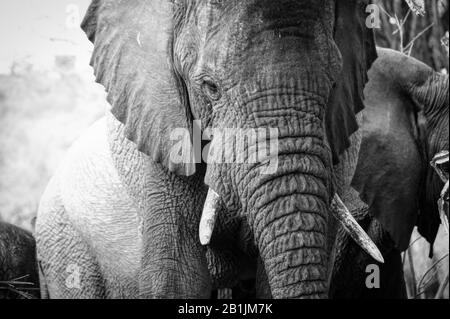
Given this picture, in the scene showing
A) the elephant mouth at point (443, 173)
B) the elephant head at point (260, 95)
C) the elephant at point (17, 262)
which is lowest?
the elephant at point (17, 262)

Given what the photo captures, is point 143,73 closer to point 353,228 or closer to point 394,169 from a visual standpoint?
point 353,228

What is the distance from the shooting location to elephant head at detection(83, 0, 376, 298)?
12.7 ft

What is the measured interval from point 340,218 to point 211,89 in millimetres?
639

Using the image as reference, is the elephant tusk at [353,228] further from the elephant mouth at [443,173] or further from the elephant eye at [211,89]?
the elephant mouth at [443,173]

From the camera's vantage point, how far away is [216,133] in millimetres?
4121

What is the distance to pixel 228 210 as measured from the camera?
4305 millimetres

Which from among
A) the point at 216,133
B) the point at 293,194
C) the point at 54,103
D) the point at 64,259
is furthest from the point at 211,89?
the point at 54,103

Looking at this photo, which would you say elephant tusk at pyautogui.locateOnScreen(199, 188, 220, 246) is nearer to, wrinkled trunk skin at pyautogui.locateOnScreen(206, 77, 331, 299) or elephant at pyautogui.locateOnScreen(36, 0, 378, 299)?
elephant at pyautogui.locateOnScreen(36, 0, 378, 299)

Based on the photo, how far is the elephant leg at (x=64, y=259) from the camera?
5543 millimetres

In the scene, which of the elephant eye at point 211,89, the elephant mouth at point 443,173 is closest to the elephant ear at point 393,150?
the elephant mouth at point 443,173

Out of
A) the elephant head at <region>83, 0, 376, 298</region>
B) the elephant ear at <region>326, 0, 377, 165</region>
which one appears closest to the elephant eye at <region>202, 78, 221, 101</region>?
the elephant head at <region>83, 0, 376, 298</region>

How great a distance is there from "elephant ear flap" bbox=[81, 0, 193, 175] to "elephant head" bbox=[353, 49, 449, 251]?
5.55 ft
